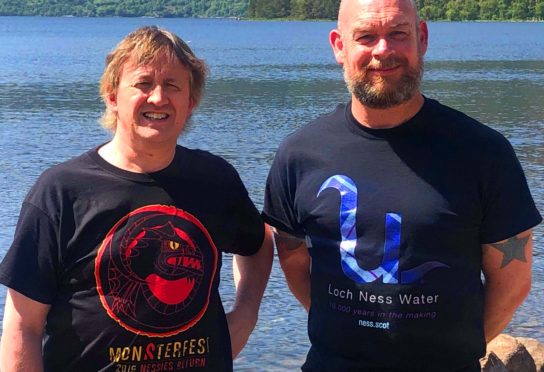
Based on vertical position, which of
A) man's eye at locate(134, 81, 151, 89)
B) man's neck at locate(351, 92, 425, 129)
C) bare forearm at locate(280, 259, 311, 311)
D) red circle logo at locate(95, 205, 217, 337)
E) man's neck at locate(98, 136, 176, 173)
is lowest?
bare forearm at locate(280, 259, 311, 311)

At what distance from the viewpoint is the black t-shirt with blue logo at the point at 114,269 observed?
361 cm

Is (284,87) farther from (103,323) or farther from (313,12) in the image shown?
(313,12)

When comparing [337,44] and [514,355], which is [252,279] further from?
[514,355]

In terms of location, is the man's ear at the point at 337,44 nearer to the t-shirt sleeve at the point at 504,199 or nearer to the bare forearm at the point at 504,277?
the t-shirt sleeve at the point at 504,199

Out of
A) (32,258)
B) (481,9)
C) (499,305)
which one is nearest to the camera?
(32,258)

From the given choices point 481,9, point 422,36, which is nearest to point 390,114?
point 422,36

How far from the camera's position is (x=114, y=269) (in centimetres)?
368

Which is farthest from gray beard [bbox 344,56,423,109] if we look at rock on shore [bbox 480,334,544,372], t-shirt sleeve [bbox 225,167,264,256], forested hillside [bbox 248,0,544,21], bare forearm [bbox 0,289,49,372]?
forested hillside [bbox 248,0,544,21]

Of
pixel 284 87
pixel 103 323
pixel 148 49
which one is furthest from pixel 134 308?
pixel 284 87

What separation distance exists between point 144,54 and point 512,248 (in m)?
1.70

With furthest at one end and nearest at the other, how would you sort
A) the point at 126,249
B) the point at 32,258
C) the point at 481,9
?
the point at 481,9 → the point at 126,249 → the point at 32,258

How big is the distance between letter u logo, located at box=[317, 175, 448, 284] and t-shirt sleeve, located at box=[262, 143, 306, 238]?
217 mm

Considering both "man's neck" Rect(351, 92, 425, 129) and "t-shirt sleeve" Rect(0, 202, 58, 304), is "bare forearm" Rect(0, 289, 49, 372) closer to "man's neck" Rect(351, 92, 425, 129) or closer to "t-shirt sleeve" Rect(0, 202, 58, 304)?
"t-shirt sleeve" Rect(0, 202, 58, 304)

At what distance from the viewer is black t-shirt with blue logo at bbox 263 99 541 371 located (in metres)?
3.78
